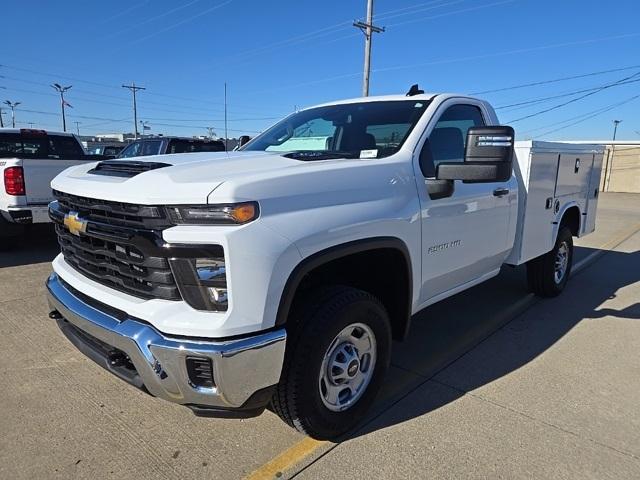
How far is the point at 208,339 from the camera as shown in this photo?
2.10m

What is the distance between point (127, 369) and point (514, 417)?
90.4 inches

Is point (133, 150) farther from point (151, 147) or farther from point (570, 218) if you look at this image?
point (570, 218)

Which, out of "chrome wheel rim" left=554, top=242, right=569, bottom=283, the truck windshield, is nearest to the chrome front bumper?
the truck windshield

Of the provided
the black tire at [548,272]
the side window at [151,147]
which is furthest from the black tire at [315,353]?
the side window at [151,147]

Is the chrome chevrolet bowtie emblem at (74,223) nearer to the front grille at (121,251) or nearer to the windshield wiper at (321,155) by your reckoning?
the front grille at (121,251)

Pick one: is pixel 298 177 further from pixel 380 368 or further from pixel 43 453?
pixel 43 453

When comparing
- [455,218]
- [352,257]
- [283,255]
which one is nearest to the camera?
[283,255]

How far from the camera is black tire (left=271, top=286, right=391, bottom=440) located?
2.42 meters

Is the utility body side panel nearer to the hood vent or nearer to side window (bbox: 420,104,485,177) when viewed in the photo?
side window (bbox: 420,104,485,177)

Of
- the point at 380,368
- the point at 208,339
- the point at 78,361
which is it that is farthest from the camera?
the point at 78,361

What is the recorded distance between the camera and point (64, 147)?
8797 mm

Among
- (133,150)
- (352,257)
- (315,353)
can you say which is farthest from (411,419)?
(133,150)

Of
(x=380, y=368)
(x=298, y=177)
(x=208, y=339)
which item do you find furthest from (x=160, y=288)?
(x=380, y=368)

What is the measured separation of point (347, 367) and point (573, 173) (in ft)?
12.7
